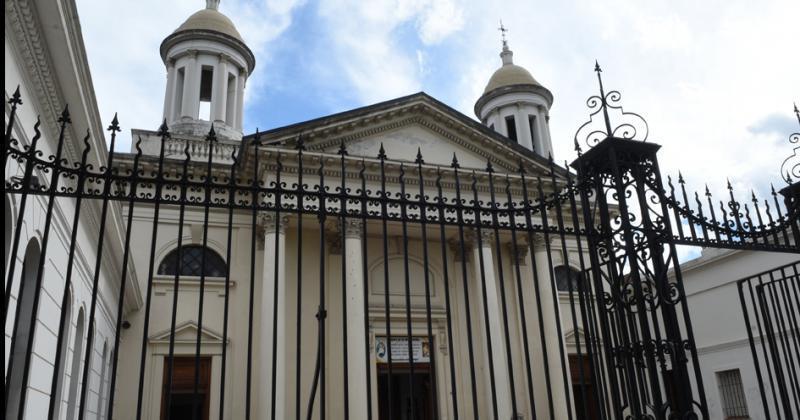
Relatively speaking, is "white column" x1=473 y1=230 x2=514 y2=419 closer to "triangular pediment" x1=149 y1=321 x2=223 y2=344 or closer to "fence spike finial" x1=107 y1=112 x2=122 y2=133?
"triangular pediment" x1=149 y1=321 x2=223 y2=344

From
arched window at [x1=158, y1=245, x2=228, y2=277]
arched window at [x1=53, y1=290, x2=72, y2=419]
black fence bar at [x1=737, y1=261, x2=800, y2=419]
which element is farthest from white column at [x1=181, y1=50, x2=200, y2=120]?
black fence bar at [x1=737, y1=261, x2=800, y2=419]

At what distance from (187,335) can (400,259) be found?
5552mm

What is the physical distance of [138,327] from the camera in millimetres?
14281

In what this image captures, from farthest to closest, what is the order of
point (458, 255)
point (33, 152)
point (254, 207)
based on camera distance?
1. point (458, 255)
2. point (254, 207)
3. point (33, 152)

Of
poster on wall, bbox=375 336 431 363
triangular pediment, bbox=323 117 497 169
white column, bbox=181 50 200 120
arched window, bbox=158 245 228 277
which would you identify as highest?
white column, bbox=181 50 200 120

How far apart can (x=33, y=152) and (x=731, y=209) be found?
5.14 m

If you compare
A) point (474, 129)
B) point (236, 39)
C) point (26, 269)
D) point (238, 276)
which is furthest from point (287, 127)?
point (26, 269)

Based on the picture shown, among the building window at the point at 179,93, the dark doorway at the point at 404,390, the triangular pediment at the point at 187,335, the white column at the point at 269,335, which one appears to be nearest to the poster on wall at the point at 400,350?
the dark doorway at the point at 404,390

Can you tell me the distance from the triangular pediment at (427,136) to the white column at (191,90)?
5589mm

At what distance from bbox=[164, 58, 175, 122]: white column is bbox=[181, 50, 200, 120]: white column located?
46 centimetres

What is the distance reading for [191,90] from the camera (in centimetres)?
1923

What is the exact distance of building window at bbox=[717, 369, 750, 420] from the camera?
1933 centimetres

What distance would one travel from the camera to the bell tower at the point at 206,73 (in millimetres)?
19000

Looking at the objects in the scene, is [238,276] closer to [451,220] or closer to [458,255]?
[458,255]
